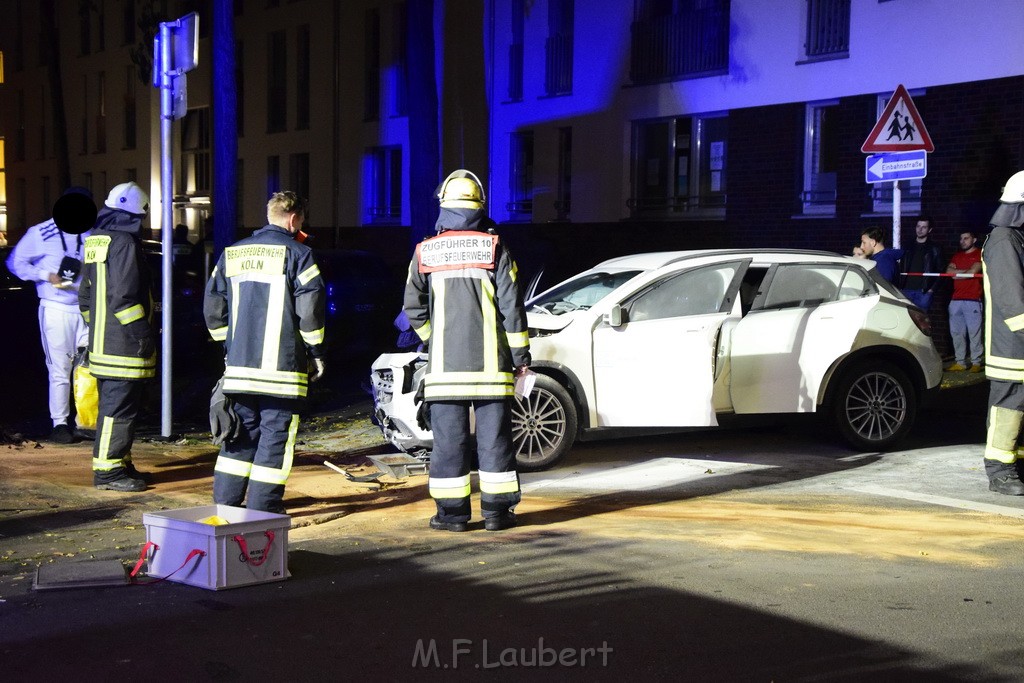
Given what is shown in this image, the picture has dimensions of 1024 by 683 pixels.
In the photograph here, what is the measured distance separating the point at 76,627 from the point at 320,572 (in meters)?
1.30

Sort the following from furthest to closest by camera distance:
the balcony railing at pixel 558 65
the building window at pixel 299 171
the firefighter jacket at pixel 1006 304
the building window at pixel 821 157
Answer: the building window at pixel 299 171 < the balcony railing at pixel 558 65 < the building window at pixel 821 157 < the firefighter jacket at pixel 1006 304

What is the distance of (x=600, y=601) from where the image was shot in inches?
226

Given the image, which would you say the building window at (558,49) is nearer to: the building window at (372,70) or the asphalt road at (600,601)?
the building window at (372,70)

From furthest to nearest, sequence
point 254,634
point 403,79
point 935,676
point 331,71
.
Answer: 1. point 331,71
2. point 403,79
3. point 254,634
4. point 935,676

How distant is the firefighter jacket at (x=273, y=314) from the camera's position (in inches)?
279

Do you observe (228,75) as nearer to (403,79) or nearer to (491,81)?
(491,81)

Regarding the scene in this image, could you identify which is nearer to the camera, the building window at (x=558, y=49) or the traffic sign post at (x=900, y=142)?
the traffic sign post at (x=900, y=142)

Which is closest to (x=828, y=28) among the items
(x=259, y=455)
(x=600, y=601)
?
(x=259, y=455)

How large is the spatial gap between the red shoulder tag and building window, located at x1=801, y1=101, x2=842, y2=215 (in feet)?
46.0

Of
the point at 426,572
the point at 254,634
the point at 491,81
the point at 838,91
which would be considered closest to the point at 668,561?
the point at 426,572

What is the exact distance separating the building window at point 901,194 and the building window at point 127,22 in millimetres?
33276

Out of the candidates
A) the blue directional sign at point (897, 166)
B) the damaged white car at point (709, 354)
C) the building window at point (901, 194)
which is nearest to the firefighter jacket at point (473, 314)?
the damaged white car at point (709, 354)

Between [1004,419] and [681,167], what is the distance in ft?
50.1

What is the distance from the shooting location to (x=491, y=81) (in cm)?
2736
